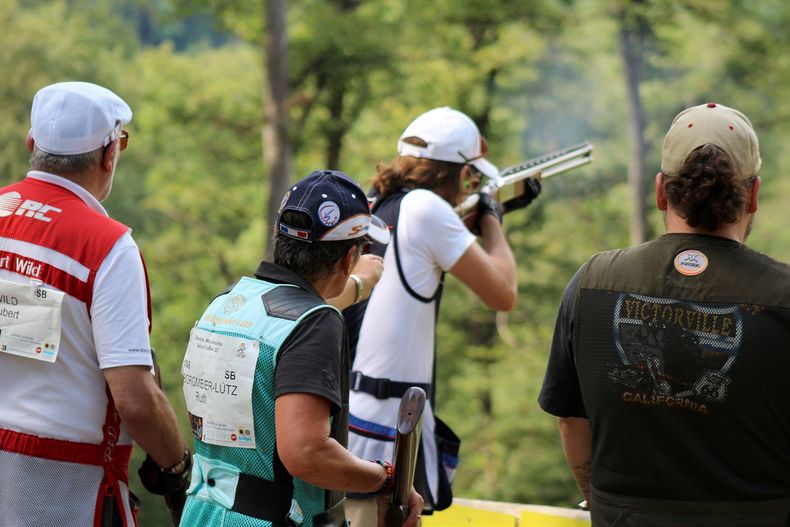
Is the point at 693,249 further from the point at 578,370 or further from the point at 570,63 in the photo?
the point at 570,63

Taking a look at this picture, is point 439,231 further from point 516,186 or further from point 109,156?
point 109,156

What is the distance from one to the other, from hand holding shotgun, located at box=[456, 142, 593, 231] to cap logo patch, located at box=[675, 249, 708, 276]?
1.50 m

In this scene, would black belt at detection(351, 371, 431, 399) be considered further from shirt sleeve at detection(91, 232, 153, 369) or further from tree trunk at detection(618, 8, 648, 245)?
tree trunk at detection(618, 8, 648, 245)

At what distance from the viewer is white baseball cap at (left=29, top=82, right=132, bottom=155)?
2.68 m

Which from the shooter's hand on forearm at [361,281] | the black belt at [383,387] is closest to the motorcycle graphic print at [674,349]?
the shooter's hand on forearm at [361,281]

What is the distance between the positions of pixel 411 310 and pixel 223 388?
1.17 m

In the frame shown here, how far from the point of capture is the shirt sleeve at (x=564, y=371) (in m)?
2.40

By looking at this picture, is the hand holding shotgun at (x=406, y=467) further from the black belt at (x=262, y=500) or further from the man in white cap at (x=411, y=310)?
the man in white cap at (x=411, y=310)

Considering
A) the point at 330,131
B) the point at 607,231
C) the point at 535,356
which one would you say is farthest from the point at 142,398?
the point at 607,231

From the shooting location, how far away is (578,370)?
2.38 meters

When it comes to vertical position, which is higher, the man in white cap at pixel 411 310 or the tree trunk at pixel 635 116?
the tree trunk at pixel 635 116

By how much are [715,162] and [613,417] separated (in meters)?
0.64

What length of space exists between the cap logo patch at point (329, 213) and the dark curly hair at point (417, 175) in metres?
1.13

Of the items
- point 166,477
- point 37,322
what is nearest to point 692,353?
point 166,477
